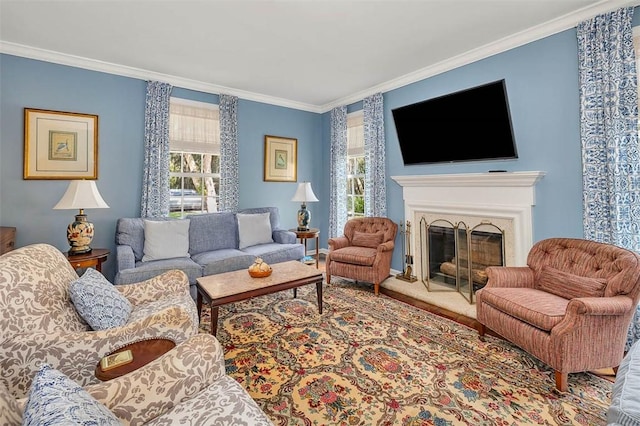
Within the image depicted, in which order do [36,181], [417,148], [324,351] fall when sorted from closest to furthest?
[324,351], [36,181], [417,148]

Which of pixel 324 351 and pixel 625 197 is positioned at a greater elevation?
pixel 625 197

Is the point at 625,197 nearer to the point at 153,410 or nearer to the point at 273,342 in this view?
the point at 273,342

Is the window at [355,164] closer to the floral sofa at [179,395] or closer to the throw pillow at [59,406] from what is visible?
the floral sofa at [179,395]

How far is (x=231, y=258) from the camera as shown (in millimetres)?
3586

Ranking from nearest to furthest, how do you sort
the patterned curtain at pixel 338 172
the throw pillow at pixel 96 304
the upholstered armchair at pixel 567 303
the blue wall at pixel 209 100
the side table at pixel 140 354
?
1. the side table at pixel 140 354
2. the throw pillow at pixel 96 304
3. the upholstered armchair at pixel 567 303
4. the blue wall at pixel 209 100
5. the patterned curtain at pixel 338 172

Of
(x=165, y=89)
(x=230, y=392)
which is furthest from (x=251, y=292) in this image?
(x=165, y=89)

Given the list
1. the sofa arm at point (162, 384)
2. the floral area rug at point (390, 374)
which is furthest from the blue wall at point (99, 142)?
the sofa arm at point (162, 384)

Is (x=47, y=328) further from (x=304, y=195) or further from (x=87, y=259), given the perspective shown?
(x=304, y=195)

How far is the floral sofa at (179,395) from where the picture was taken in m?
0.98

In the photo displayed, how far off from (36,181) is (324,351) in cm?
359

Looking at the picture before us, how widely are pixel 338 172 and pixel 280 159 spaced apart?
39.9 inches

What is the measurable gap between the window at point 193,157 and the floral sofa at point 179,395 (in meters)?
3.51

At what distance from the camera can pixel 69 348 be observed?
1.30 metres

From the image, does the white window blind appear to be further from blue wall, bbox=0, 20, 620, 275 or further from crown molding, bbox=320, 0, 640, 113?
crown molding, bbox=320, 0, 640, 113
